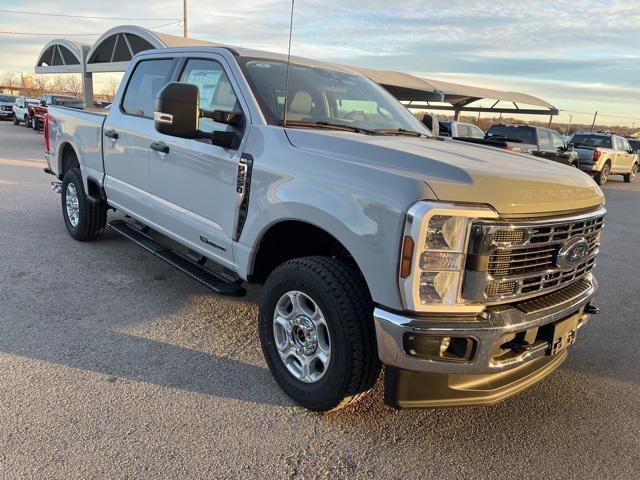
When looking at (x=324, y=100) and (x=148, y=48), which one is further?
(x=148, y=48)

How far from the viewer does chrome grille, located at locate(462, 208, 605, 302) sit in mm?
2373

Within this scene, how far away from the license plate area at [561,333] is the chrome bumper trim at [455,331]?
23 centimetres

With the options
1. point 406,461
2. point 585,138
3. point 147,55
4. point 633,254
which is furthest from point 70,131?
point 585,138

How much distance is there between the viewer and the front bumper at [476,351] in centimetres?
239

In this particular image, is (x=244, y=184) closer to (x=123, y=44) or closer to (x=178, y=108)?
(x=178, y=108)

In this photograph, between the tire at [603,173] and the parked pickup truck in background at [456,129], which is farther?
the tire at [603,173]

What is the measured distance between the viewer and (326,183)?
2.79m

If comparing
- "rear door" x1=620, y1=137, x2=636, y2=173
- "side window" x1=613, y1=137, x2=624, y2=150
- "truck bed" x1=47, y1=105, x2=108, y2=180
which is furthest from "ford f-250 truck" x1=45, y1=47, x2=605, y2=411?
"rear door" x1=620, y1=137, x2=636, y2=173

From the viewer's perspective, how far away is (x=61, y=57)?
32750mm

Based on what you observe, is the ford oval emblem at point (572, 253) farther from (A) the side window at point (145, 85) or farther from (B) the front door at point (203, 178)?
(A) the side window at point (145, 85)

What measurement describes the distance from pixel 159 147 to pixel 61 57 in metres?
33.8

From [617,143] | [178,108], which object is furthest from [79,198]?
[617,143]

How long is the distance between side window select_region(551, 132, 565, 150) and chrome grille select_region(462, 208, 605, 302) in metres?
14.9

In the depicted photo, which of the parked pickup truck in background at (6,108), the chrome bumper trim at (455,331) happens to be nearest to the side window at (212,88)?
the chrome bumper trim at (455,331)
